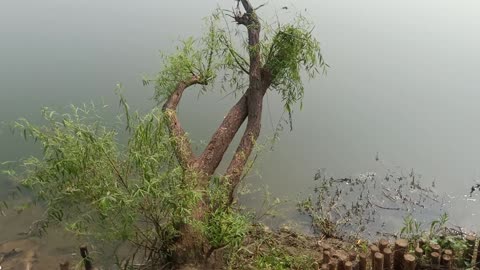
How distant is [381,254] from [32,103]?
5113mm

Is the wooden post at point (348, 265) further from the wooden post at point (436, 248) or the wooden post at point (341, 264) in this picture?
the wooden post at point (436, 248)

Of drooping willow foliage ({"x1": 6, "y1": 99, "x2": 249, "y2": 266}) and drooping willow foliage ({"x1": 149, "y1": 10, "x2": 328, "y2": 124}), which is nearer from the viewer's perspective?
drooping willow foliage ({"x1": 6, "y1": 99, "x2": 249, "y2": 266})

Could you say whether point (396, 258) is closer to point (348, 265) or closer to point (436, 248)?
point (436, 248)

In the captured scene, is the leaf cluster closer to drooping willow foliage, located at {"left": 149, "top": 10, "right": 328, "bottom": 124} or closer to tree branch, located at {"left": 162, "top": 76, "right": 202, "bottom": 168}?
tree branch, located at {"left": 162, "top": 76, "right": 202, "bottom": 168}

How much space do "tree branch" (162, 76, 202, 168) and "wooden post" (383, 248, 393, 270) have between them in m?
1.56

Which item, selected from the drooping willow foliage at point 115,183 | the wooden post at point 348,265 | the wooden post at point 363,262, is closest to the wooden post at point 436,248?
the wooden post at point 363,262

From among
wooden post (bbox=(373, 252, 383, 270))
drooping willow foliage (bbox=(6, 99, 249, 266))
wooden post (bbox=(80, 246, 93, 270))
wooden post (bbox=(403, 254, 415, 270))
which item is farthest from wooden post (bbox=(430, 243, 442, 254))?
wooden post (bbox=(80, 246, 93, 270))

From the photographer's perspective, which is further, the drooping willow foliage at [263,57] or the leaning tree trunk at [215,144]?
the drooping willow foliage at [263,57]

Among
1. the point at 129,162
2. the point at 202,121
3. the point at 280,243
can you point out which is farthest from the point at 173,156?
the point at 202,121

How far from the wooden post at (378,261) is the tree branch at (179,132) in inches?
59.0

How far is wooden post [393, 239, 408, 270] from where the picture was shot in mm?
3301

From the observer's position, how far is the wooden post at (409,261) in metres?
3.22

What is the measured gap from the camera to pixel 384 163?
5.78 meters

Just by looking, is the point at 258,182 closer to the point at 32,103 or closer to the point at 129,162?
the point at 129,162
